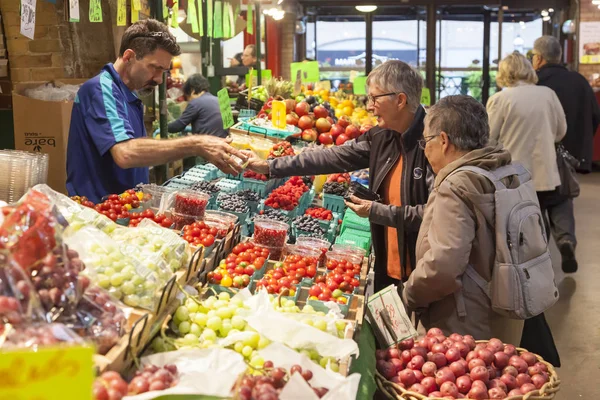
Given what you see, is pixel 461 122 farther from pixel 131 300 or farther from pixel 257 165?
pixel 131 300

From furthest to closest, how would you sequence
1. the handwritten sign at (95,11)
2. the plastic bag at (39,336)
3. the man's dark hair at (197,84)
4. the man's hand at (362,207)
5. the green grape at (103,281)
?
the man's dark hair at (197,84), the handwritten sign at (95,11), the man's hand at (362,207), the green grape at (103,281), the plastic bag at (39,336)

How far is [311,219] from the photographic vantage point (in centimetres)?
394

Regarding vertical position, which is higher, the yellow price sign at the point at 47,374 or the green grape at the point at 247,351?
the yellow price sign at the point at 47,374

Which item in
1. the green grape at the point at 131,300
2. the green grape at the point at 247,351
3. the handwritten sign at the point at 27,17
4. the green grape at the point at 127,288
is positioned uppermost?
the handwritten sign at the point at 27,17

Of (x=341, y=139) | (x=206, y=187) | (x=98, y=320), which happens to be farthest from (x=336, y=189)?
(x=98, y=320)

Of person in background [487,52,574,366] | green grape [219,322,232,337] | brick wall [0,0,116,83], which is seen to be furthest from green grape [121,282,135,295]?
person in background [487,52,574,366]

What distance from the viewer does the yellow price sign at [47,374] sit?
1173 millimetres

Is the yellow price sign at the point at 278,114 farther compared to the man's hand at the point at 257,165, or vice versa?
the yellow price sign at the point at 278,114

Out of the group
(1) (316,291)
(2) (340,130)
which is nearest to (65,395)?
(1) (316,291)

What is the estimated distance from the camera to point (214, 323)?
7.02 ft

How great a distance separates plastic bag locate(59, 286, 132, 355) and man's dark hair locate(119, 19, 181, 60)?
195cm

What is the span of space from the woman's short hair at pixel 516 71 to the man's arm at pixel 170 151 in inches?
141

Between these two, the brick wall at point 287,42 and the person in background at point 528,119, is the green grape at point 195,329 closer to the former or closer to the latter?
the person in background at point 528,119

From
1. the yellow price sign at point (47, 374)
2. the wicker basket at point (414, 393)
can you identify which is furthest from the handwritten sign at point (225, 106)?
the yellow price sign at point (47, 374)
